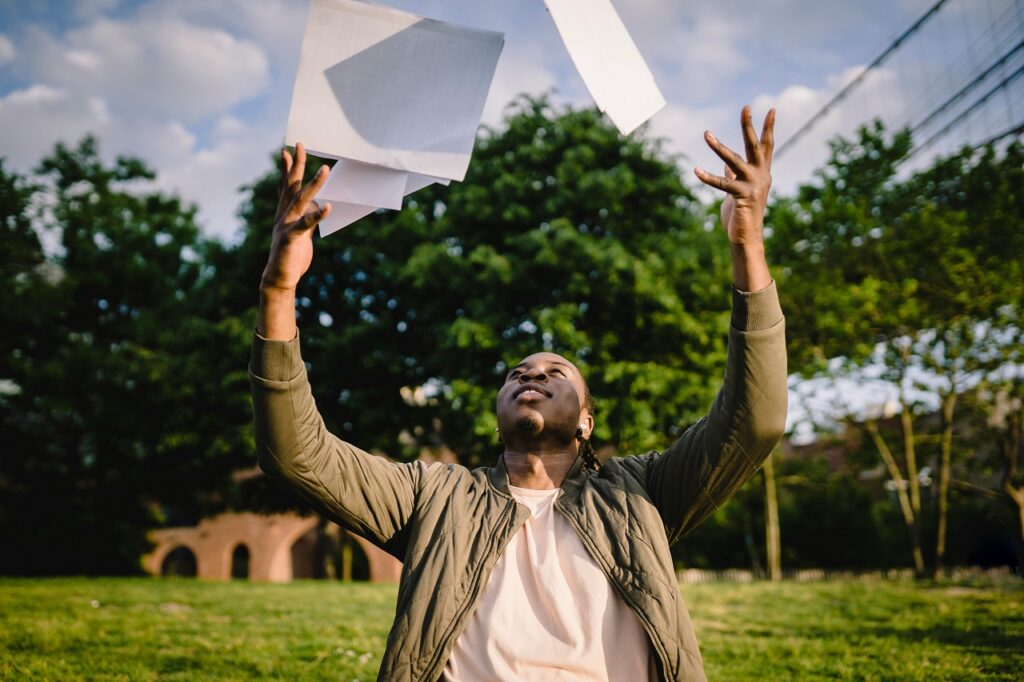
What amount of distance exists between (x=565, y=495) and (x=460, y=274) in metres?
12.5

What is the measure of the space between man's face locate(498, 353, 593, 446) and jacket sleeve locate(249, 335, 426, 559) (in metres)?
0.39

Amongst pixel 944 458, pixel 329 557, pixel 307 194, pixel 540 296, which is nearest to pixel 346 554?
pixel 329 557

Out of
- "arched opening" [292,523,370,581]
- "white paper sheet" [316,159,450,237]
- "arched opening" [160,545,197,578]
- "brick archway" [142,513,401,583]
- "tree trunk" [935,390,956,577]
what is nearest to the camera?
"white paper sheet" [316,159,450,237]

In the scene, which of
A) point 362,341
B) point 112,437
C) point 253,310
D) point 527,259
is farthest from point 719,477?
point 112,437

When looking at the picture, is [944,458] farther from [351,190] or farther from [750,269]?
[351,190]

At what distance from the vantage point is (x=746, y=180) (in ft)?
6.97

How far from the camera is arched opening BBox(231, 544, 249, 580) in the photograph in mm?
33125

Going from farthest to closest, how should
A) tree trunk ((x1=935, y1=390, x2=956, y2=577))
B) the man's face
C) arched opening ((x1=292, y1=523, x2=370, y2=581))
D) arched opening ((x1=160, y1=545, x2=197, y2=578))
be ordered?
arched opening ((x1=160, y1=545, x2=197, y2=578)) < arched opening ((x1=292, y1=523, x2=370, y2=581)) < tree trunk ((x1=935, y1=390, x2=956, y2=577)) < the man's face

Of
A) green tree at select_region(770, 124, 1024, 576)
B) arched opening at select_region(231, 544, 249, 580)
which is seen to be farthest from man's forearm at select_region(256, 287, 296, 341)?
arched opening at select_region(231, 544, 249, 580)

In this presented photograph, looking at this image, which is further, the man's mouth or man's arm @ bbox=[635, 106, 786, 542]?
the man's mouth

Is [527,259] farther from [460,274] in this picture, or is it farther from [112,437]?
[112,437]

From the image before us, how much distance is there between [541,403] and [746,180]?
1.10 m

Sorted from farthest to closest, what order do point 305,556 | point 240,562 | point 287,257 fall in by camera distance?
point 305,556 → point 240,562 → point 287,257

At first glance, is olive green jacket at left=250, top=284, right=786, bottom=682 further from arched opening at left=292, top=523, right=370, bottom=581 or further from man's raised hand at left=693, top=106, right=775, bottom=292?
arched opening at left=292, top=523, right=370, bottom=581
